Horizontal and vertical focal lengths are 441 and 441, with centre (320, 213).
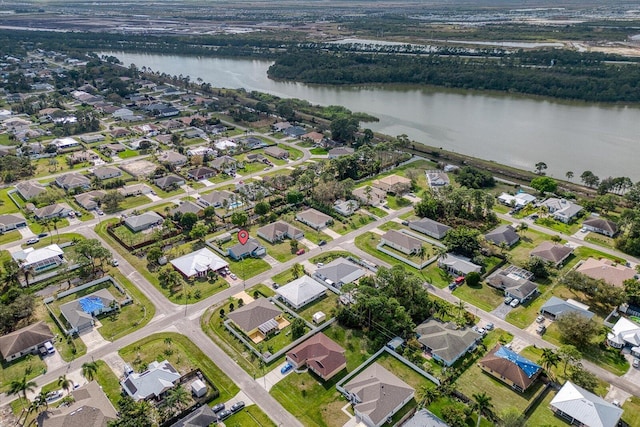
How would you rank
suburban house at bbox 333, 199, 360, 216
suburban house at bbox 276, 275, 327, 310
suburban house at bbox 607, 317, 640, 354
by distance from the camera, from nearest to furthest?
suburban house at bbox 607, 317, 640, 354 < suburban house at bbox 276, 275, 327, 310 < suburban house at bbox 333, 199, 360, 216

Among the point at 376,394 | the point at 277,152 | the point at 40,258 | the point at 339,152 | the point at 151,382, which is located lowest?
the point at 151,382

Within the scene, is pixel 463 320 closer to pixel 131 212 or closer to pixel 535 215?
pixel 535 215

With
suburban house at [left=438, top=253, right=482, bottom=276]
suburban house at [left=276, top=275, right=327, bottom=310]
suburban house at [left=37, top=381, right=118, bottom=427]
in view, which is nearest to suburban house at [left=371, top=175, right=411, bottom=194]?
suburban house at [left=438, top=253, right=482, bottom=276]

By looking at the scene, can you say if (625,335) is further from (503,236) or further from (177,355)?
(177,355)

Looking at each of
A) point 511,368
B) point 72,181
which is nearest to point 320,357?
point 511,368

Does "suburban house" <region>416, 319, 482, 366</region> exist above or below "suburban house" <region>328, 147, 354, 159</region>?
below

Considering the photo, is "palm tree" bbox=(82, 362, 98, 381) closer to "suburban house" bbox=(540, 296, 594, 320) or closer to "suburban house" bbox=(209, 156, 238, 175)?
"suburban house" bbox=(540, 296, 594, 320)

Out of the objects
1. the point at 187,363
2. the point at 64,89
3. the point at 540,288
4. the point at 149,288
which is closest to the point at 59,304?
the point at 149,288
